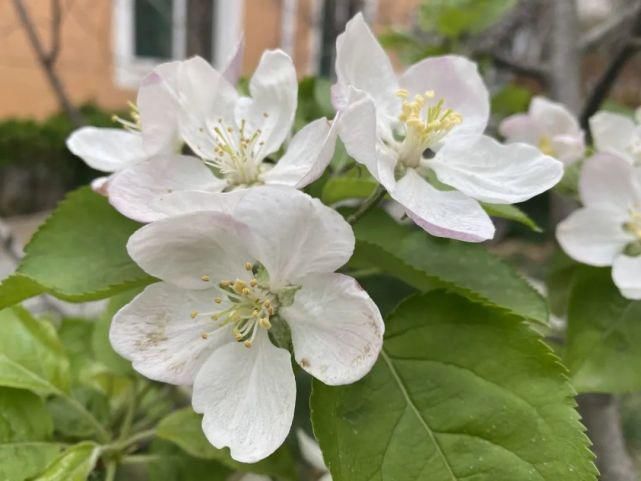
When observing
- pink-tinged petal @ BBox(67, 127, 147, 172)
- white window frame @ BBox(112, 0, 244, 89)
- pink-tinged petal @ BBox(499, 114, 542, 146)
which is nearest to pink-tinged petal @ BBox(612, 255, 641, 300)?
pink-tinged petal @ BBox(499, 114, 542, 146)

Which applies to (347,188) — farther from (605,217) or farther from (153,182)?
(605,217)

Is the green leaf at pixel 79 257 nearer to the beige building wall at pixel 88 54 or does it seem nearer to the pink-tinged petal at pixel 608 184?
the pink-tinged petal at pixel 608 184

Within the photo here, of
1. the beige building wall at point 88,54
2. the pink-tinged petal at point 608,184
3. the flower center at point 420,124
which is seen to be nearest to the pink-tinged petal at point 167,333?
the flower center at point 420,124

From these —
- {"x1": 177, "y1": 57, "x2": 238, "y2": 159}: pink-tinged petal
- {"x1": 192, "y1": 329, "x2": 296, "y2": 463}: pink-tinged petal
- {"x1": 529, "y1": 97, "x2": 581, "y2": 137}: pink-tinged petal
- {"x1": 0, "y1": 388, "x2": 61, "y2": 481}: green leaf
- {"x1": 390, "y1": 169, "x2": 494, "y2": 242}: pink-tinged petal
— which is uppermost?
{"x1": 177, "y1": 57, "x2": 238, "y2": 159}: pink-tinged petal

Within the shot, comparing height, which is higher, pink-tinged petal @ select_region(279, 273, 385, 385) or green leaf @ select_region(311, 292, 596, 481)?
pink-tinged petal @ select_region(279, 273, 385, 385)

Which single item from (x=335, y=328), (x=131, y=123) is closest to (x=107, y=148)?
(x=131, y=123)

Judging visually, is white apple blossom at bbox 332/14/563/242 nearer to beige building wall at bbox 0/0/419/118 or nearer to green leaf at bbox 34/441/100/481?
green leaf at bbox 34/441/100/481

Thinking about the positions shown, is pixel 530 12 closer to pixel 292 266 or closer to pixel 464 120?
pixel 464 120
